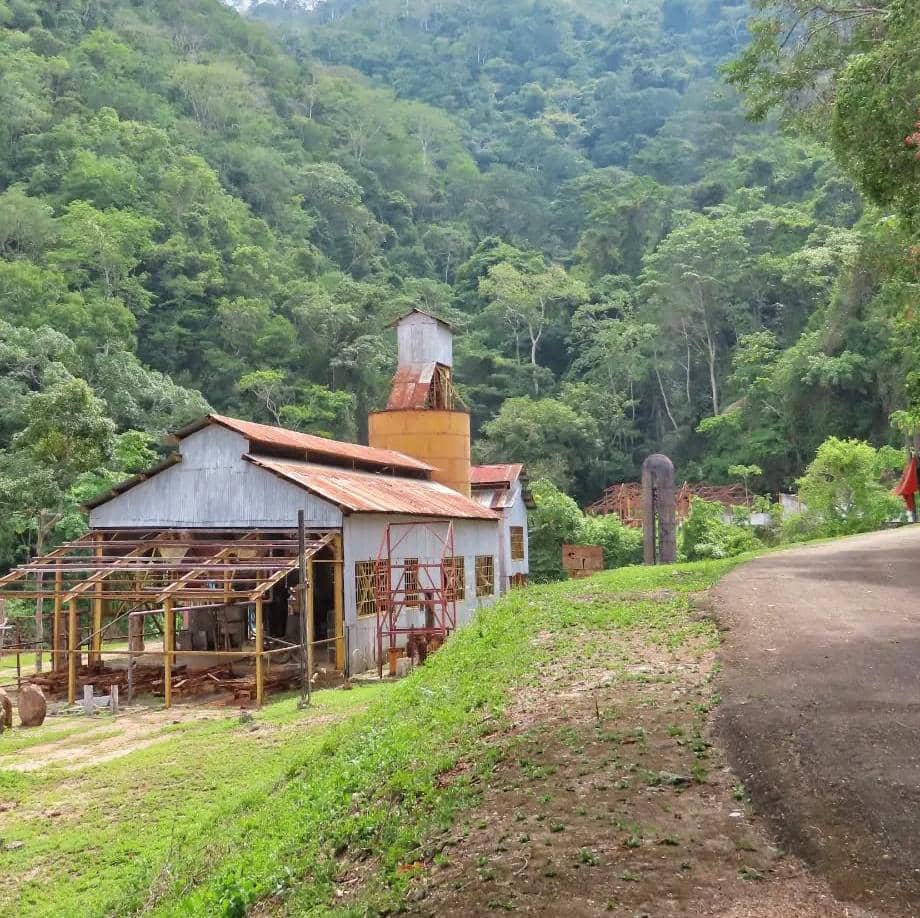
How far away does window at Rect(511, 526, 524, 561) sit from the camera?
3622cm

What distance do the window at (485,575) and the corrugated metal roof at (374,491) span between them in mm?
1343

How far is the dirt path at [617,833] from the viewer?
4805 mm

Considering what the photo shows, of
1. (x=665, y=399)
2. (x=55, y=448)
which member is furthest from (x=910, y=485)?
(x=665, y=399)

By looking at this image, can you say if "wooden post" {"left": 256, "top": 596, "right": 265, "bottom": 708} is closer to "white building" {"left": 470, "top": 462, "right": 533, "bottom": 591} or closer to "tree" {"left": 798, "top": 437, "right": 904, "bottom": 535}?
"white building" {"left": 470, "top": 462, "right": 533, "bottom": 591}

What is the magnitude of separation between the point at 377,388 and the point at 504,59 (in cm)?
7489

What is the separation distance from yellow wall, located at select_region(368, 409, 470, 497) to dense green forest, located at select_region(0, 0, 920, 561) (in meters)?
Result: 9.04

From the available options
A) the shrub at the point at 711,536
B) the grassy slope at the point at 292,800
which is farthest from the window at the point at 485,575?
the grassy slope at the point at 292,800

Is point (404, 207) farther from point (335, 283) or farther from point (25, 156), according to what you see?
point (25, 156)

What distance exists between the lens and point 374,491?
77.4ft

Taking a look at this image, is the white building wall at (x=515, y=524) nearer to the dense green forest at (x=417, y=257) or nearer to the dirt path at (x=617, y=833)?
the dense green forest at (x=417, y=257)

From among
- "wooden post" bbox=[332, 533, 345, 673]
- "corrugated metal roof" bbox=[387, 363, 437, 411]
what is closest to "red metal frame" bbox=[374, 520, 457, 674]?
"wooden post" bbox=[332, 533, 345, 673]

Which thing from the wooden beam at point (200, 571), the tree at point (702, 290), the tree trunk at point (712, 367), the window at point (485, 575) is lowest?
the window at point (485, 575)

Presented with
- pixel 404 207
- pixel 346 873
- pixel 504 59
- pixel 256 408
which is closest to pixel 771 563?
pixel 346 873

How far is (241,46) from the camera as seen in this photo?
291 ft
